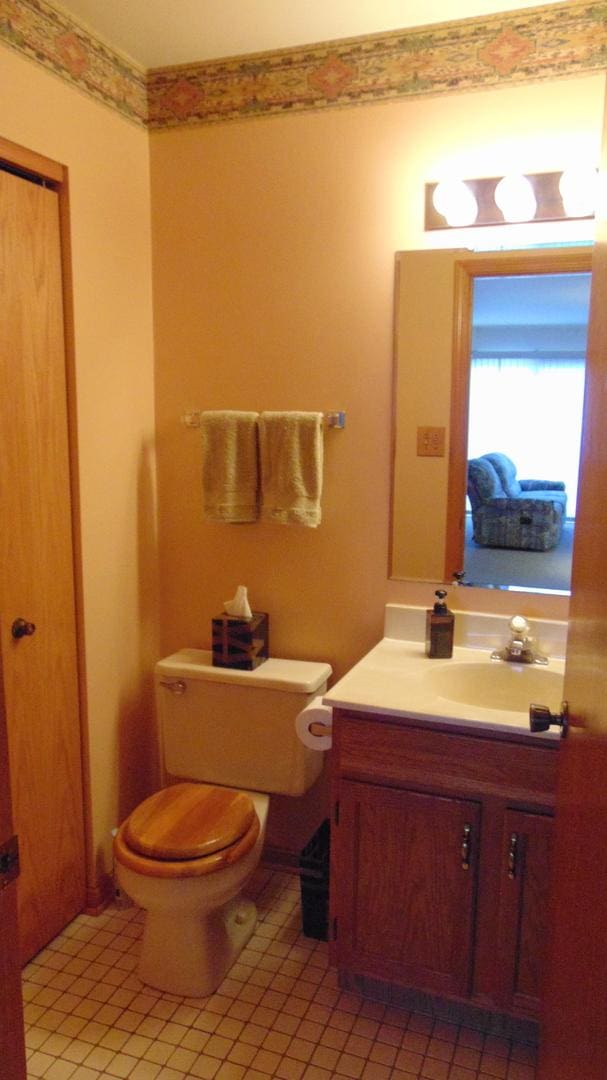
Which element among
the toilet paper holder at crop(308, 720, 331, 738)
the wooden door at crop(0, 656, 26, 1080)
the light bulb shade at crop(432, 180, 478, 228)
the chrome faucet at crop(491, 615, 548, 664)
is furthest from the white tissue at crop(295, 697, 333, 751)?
the light bulb shade at crop(432, 180, 478, 228)

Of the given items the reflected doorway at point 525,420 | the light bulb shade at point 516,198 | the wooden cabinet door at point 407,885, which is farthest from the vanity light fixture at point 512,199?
the wooden cabinet door at point 407,885

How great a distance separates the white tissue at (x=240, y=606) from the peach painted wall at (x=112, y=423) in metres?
0.32

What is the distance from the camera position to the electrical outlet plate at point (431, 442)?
2061 millimetres

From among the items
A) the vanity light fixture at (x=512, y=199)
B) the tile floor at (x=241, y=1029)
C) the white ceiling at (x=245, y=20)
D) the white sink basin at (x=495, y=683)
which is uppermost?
the white ceiling at (x=245, y=20)

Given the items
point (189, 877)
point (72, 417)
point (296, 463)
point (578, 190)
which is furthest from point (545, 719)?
point (72, 417)

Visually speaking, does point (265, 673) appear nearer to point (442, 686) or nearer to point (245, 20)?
point (442, 686)

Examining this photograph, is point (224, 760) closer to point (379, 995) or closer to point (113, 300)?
point (379, 995)

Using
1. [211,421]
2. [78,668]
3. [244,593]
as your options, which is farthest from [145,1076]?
[211,421]

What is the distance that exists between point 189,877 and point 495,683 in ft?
2.90

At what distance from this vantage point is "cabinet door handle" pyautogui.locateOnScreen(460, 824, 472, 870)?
1653mm

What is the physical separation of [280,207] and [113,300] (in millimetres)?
540

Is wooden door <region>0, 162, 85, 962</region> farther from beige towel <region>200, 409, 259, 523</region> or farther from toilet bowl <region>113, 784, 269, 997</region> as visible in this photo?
beige towel <region>200, 409, 259, 523</region>

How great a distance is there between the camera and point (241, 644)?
7.10ft

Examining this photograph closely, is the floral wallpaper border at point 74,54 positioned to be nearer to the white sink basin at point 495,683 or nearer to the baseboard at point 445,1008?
the white sink basin at point 495,683
